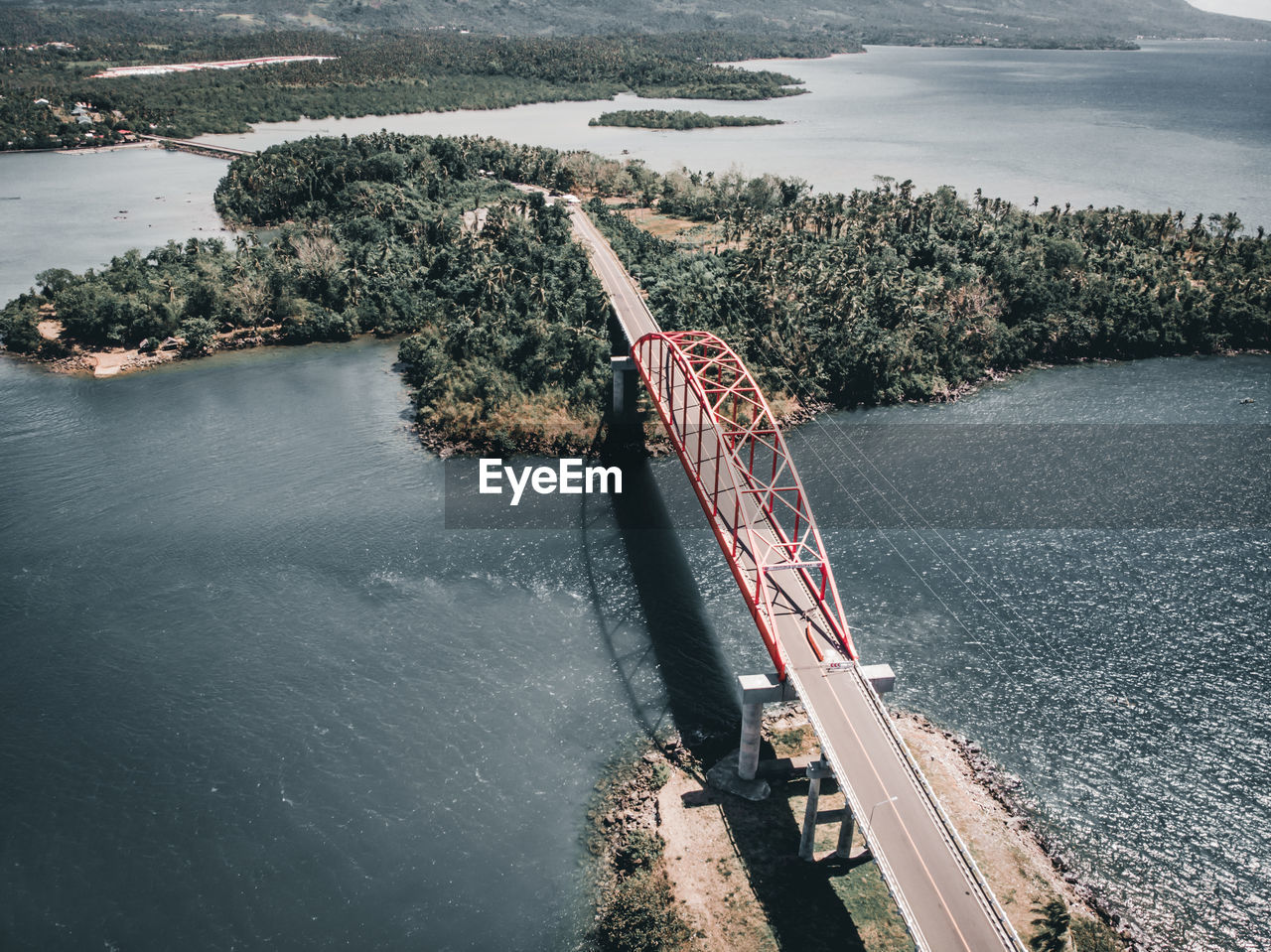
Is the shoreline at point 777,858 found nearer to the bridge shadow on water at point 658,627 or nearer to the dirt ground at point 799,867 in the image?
the dirt ground at point 799,867

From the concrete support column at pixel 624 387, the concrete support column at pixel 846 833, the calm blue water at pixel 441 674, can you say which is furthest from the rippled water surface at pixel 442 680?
the concrete support column at pixel 846 833

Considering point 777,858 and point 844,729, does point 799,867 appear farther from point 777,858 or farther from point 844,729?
point 844,729

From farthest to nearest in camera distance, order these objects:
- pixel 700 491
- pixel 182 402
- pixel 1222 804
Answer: pixel 182 402 → pixel 700 491 → pixel 1222 804

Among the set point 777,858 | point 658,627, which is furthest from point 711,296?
point 777,858

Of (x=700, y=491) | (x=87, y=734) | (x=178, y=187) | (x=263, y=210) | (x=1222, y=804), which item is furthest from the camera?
(x=178, y=187)

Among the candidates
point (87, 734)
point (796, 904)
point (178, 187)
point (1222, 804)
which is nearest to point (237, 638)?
point (87, 734)

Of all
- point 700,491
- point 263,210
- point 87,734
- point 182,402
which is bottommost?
point 87,734

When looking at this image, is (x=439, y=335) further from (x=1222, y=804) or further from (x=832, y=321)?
(x=1222, y=804)
